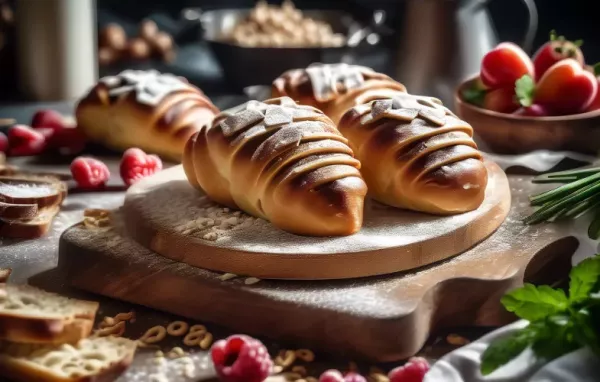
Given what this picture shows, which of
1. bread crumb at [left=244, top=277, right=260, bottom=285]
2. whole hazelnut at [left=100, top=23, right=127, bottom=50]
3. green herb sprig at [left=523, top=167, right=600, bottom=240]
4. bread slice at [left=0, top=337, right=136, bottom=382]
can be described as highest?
green herb sprig at [left=523, top=167, right=600, bottom=240]

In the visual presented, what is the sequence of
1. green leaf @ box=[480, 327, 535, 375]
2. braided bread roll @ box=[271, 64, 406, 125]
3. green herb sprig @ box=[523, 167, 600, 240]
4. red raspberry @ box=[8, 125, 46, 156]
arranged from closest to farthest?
green leaf @ box=[480, 327, 535, 375] < green herb sprig @ box=[523, 167, 600, 240] < braided bread roll @ box=[271, 64, 406, 125] < red raspberry @ box=[8, 125, 46, 156]

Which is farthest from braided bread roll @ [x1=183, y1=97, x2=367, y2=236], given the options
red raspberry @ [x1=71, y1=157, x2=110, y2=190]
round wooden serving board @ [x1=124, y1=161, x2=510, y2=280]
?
red raspberry @ [x1=71, y1=157, x2=110, y2=190]

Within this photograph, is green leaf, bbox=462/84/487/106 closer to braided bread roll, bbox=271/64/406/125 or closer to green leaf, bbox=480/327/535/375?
braided bread roll, bbox=271/64/406/125

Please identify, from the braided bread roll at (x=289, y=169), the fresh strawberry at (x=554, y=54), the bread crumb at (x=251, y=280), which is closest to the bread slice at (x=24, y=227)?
the braided bread roll at (x=289, y=169)

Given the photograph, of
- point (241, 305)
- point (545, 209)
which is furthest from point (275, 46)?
point (241, 305)

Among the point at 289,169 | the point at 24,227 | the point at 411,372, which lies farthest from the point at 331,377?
the point at 24,227

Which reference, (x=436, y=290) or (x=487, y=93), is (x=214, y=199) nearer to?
(x=436, y=290)

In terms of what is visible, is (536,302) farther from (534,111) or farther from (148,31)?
(148,31)
